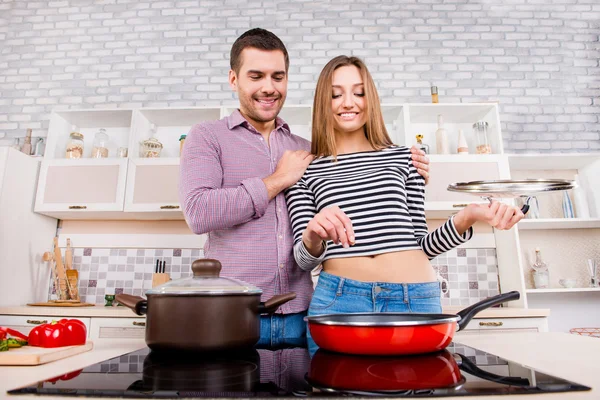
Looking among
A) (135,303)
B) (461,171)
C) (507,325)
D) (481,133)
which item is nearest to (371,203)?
(135,303)

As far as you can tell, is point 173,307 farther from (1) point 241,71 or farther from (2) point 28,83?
(2) point 28,83

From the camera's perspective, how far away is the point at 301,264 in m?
1.18

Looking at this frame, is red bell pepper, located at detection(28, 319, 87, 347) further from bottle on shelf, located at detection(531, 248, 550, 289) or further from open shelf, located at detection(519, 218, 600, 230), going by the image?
bottle on shelf, located at detection(531, 248, 550, 289)

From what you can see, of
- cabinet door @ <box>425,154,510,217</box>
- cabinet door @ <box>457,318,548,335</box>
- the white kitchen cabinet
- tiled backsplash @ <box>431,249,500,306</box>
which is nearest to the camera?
cabinet door @ <box>457,318,548,335</box>

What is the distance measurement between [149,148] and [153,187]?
1.03 ft

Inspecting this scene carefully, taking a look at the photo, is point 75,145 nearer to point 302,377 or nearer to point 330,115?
point 330,115

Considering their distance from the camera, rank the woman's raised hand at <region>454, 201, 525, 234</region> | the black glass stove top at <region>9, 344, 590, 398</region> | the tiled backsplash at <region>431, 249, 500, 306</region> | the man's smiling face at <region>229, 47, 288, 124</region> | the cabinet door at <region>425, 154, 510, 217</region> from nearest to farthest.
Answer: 1. the black glass stove top at <region>9, 344, 590, 398</region>
2. the woman's raised hand at <region>454, 201, 525, 234</region>
3. the man's smiling face at <region>229, 47, 288, 124</region>
4. the cabinet door at <region>425, 154, 510, 217</region>
5. the tiled backsplash at <region>431, 249, 500, 306</region>

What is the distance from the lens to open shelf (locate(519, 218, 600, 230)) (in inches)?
112

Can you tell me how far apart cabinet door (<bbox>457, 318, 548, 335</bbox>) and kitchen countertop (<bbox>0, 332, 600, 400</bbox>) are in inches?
61.3

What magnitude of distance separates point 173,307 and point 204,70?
3.13 meters

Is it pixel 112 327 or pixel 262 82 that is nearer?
pixel 262 82

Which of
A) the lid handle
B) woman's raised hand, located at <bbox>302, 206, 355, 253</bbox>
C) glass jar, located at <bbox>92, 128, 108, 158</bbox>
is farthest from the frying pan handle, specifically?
glass jar, located at <bbox>92, 128, 108, 158</bbox>

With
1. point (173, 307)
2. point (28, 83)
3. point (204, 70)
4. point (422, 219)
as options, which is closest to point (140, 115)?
point (204, 70)

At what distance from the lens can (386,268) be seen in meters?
1.20
